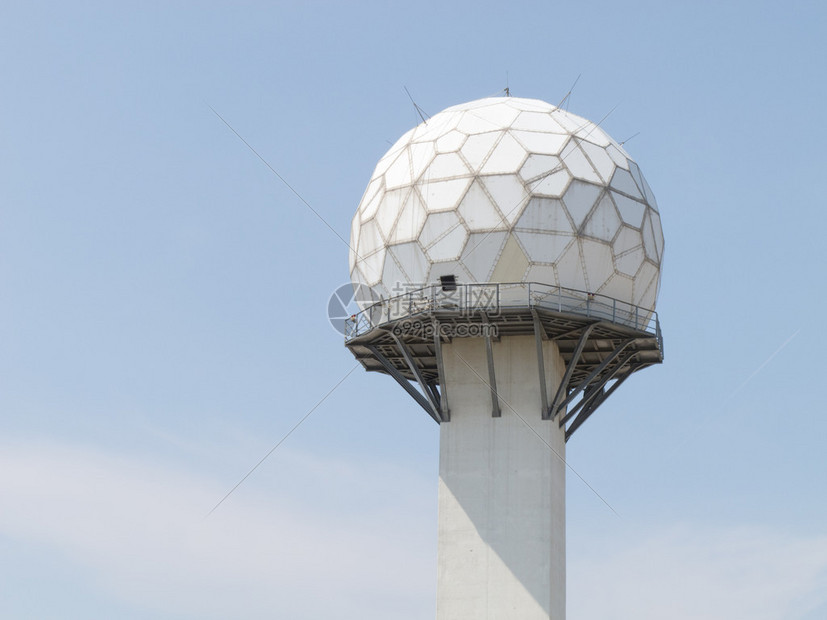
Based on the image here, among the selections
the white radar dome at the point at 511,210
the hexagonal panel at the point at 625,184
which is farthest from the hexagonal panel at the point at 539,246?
the hexagonal panel at the point at 625,184

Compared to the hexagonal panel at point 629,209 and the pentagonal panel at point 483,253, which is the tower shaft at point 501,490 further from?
the hexagonal panel at point 629,209

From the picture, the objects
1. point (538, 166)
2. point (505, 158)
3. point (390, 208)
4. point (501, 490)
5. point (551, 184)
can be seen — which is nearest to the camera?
point (551, 184)

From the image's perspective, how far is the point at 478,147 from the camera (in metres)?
40.8

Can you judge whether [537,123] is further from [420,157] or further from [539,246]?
[539,246]

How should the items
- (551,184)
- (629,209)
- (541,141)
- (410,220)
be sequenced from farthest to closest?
(629,209) < (541,141) < (410,220) < (551,184)

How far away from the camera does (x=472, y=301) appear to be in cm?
3912

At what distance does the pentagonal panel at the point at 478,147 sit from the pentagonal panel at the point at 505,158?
0.59 feet

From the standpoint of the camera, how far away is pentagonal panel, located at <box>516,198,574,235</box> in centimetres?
3941

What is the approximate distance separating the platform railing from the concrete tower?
51 millimetres

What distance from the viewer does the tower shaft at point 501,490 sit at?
3906cm

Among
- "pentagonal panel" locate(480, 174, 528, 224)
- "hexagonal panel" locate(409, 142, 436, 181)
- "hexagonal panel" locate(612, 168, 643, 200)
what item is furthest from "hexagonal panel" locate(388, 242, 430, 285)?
"hexagonal panel" locate(612, 168, 643, 200)

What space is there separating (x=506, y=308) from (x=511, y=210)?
2839mm

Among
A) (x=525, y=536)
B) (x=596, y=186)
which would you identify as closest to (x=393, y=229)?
(x=596, y=186)

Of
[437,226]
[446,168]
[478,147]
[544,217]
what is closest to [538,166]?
[544,217]
